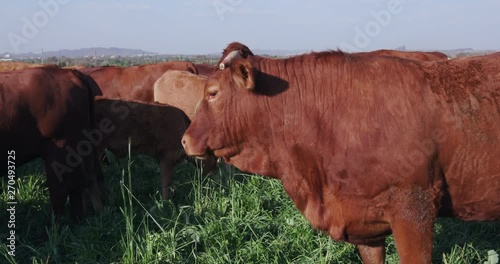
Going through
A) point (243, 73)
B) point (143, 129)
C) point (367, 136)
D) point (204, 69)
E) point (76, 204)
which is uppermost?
point (243, 73)

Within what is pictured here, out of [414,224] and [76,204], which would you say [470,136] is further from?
[76,204]

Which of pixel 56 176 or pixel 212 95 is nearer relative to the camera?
pixel 212 95

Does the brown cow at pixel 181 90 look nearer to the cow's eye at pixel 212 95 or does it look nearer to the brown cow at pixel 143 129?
the brown cow at pixel 143 129

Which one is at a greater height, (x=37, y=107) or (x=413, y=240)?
(x=37, y=107)

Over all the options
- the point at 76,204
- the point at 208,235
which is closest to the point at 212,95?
the point at 208,235

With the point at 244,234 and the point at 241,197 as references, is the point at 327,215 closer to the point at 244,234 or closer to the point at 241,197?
the point at 244,234

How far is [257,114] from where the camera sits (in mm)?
3725

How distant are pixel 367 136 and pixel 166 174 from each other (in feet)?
12.9

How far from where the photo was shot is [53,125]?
560 centimetres

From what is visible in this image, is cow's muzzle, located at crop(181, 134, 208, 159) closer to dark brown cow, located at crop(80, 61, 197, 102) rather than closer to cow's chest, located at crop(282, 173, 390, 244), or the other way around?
cow's chest, located at crop(282, 173, 390, 244)

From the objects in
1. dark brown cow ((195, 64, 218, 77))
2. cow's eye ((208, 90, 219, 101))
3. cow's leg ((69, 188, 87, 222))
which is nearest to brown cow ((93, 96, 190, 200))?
cow's leg ((69, 188, 87, 222))

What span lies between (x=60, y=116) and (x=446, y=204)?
12.6 feet

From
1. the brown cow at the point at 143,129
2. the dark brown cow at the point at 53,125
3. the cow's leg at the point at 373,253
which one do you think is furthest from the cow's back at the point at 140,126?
the cow's leg at the point at 373,253

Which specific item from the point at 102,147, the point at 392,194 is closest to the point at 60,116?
the point at 102,147
